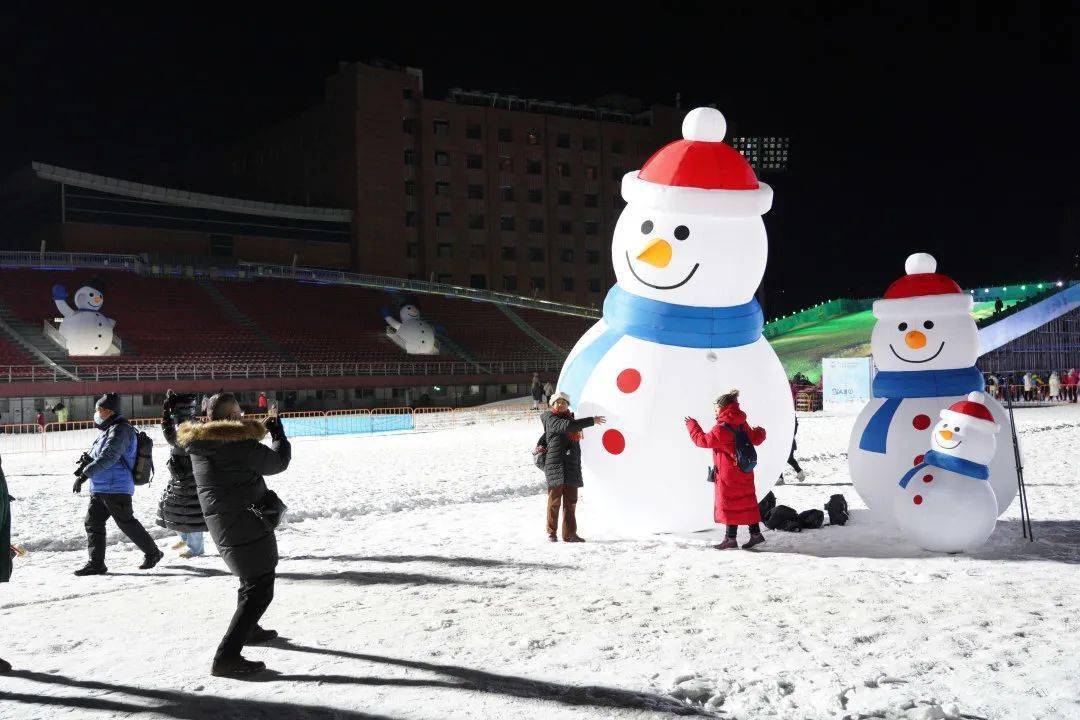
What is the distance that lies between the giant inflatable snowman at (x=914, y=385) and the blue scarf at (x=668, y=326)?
1636 millimetres

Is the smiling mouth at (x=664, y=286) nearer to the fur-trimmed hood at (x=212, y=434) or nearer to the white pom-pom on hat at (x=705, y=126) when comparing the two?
the white pom-pom on hat at (x=705, y=126)

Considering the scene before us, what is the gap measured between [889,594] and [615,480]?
9.99 ft

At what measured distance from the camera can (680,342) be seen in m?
8.92

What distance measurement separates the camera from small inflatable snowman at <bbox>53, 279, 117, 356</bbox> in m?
33.7

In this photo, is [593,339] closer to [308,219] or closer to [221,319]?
[221,319]

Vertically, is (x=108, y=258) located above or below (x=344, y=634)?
above

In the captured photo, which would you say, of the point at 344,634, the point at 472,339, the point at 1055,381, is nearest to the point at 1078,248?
the point at 1055,381

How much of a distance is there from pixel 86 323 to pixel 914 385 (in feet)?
107

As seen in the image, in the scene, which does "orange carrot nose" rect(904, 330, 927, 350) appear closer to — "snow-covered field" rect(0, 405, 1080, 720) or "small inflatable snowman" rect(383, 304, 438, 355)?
"snow-covered field" rect(0, 405, 1080, 720)

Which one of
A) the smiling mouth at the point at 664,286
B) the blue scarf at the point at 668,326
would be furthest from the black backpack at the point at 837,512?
the smiling mouth at the point at 664,286

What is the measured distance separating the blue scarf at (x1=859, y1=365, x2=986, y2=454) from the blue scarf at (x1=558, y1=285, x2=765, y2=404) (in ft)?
5.39

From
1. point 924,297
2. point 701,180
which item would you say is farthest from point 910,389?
point 701,180

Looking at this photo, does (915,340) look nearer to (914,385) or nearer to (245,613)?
(914,385)

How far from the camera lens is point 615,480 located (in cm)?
903
